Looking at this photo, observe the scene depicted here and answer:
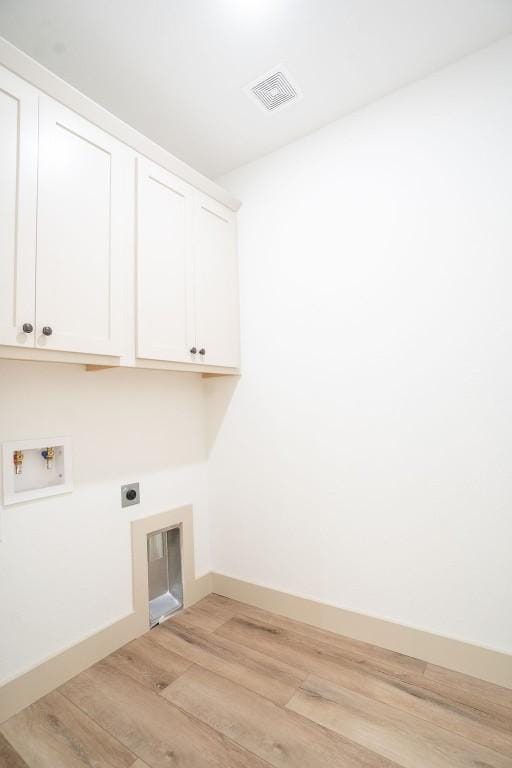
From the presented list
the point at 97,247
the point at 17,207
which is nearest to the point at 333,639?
the point at 97,247

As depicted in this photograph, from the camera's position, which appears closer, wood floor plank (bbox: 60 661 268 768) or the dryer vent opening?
wood floor plank (bbox: 60 661 268 768)

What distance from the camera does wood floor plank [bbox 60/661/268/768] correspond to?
3.88ft

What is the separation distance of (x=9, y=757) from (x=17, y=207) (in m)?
1.82

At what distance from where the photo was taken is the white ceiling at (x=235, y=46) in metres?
1.40

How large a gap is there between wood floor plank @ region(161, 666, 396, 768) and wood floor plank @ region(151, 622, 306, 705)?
0.17ft

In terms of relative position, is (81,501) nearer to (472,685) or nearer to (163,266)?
(163,266)

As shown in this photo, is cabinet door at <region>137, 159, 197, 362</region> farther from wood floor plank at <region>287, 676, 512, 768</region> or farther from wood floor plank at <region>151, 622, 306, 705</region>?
wood floor plank at <region>287, 676, 512, 768</region>

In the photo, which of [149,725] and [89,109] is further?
[89,109]

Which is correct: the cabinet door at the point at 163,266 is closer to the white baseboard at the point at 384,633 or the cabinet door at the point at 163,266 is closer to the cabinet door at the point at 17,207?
the cabinet door at the point at 17,207

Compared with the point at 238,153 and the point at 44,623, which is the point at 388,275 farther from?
the point at 44,623

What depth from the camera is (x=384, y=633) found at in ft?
5.62

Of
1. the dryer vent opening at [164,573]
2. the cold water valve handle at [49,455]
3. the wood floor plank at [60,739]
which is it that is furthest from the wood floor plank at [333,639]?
the cold water valve handle at [49,455]

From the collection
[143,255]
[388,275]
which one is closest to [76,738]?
[143,255]

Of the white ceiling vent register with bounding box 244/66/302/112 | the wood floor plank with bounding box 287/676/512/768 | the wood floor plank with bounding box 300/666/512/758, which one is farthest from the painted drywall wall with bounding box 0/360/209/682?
the white ceiling vent register with bounding box 244/66/302/112
